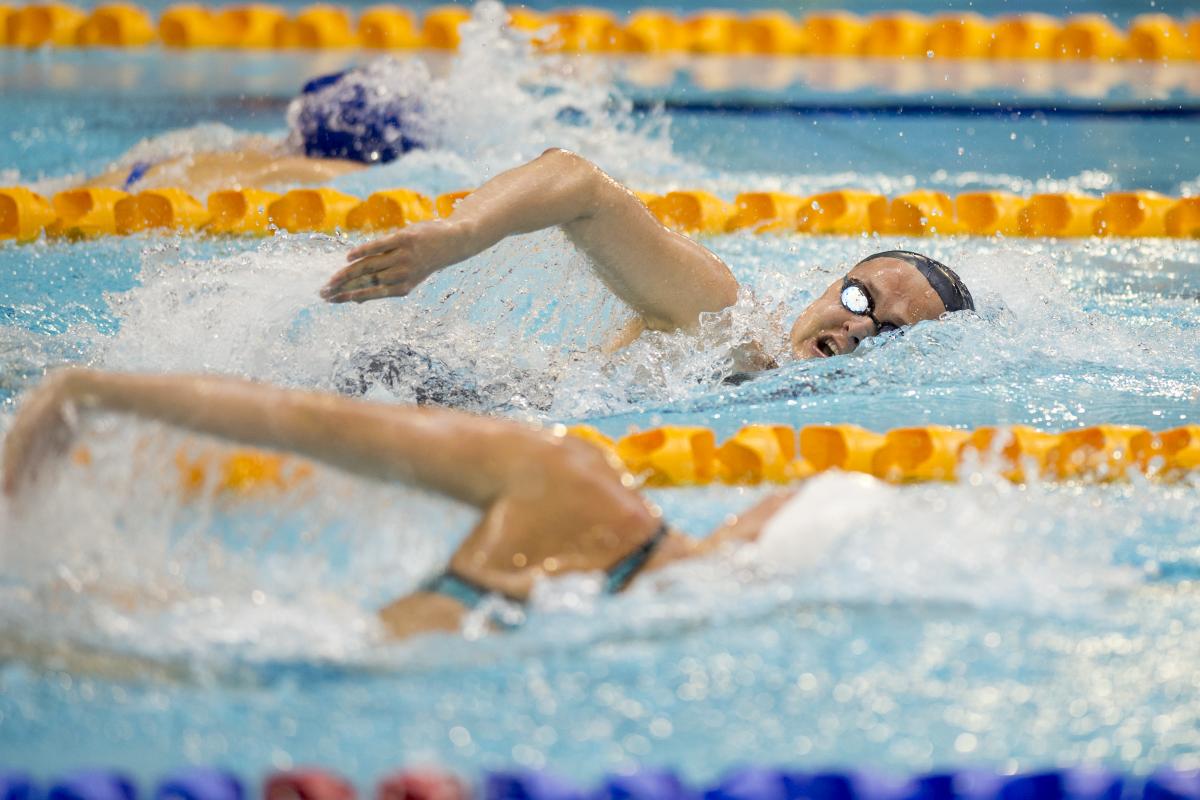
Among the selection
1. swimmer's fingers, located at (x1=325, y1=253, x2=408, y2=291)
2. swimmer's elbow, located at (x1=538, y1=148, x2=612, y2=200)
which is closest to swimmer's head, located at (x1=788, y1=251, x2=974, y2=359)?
swimmer's elbow, located at (x1=538, y1=148, x2=612, y2=200)

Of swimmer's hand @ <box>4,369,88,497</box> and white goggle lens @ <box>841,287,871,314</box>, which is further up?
swimmer's hand @ <box>4,369,88,497</box>

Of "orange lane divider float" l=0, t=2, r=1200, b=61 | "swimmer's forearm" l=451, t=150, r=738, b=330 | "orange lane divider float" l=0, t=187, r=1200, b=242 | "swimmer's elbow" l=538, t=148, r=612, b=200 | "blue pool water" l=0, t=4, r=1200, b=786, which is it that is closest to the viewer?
"blue pool water" l=0, t=4, r=1200, b=786

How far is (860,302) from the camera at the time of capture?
2826 millimetres

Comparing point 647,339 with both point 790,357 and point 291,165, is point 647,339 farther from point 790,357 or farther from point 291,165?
point 291,165

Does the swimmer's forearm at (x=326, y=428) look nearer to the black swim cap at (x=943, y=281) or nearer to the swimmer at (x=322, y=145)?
the black swim cap at (x=943, y=281)

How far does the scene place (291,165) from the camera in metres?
4.38

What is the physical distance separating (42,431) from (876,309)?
5.38ft

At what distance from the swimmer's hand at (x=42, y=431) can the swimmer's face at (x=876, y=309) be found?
1.55 m

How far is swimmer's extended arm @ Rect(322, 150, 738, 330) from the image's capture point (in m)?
2.23

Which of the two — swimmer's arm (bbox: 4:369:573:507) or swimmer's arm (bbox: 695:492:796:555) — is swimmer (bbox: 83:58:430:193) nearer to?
swimmer's arm (bbox: 4:369:573:507)

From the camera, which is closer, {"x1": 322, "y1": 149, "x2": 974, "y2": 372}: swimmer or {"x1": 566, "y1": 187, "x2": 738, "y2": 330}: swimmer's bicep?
{"x1": 322, "y1": 149, "x2": 974, "y2": 372}: swimmer

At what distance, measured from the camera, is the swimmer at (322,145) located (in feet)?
14.2

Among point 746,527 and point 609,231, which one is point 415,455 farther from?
point 609,231

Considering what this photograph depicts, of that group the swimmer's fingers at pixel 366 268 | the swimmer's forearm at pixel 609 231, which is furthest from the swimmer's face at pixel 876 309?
the swimmer's fingers at pixel 366 268
